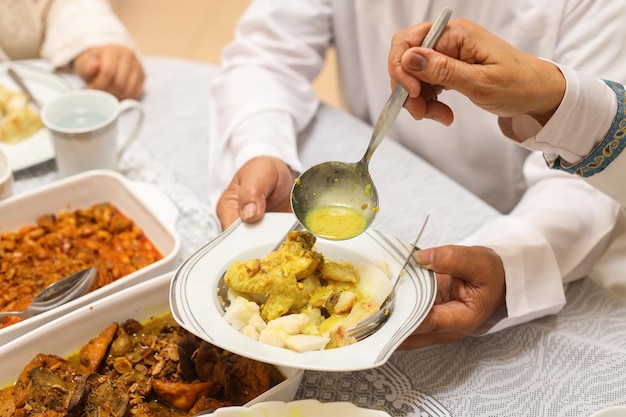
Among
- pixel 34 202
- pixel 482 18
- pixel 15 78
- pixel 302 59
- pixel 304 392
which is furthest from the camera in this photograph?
pixel 302 59

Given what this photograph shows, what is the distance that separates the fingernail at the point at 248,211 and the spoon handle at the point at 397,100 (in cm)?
23

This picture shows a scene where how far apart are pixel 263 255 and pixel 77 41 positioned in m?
1.18

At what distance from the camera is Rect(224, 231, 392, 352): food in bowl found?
2.97 ft

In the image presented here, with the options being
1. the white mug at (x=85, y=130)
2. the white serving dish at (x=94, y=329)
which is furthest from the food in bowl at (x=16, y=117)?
the white serving dish at (x=94, y=329)

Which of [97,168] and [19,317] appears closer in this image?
[19,317]

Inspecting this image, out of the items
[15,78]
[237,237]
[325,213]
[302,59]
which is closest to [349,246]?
[325,213]

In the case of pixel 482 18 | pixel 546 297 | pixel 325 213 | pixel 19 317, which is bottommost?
pixel 19 317

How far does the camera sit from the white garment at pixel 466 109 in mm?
1262

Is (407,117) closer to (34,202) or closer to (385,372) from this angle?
(385,372)

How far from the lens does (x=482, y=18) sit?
146cm

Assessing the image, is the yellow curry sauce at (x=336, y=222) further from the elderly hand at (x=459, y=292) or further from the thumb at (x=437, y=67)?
the thumb at (x=437, y=67)

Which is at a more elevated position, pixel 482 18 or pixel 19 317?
pixel 482 18

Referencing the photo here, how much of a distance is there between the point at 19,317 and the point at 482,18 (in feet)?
3.82

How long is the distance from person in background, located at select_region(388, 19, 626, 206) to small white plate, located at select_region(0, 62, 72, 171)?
935 mm
